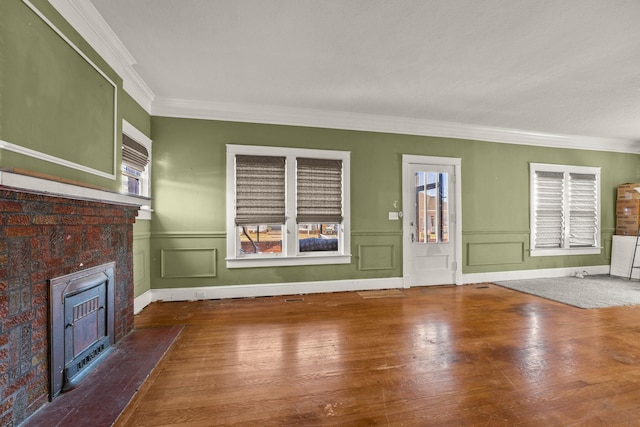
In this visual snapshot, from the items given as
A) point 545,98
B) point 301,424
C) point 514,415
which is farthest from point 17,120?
point 545,98

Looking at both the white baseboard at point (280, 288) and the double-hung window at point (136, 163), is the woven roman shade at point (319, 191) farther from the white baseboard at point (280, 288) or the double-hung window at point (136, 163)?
the double-hung window at point (136, 163)

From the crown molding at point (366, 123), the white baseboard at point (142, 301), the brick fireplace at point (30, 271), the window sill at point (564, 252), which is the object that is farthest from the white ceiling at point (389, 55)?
the white baseboard at point (142, 301)

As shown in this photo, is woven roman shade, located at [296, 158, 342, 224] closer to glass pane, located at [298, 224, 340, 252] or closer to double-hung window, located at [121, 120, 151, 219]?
glass pane, located at [298, 224, 340, 252]

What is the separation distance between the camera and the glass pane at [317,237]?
4.88 m

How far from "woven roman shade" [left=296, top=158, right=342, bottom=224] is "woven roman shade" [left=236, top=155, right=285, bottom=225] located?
287mm

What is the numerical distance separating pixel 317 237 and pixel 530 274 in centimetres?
428

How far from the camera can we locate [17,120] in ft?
6.20

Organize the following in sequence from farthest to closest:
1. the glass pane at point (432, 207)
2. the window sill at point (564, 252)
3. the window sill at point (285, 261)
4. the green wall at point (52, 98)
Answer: the window sill at point (564, 252) → the glass pane at point (432, 207) → the window sill at point (285, 261) → the green wall at point (52, 98)

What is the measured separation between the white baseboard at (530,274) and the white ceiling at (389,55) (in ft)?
9.30

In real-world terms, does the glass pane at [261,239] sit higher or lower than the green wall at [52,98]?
lower

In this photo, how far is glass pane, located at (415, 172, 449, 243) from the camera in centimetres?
535

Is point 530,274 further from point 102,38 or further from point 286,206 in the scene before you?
point 102,38

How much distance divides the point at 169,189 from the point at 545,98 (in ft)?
17.6

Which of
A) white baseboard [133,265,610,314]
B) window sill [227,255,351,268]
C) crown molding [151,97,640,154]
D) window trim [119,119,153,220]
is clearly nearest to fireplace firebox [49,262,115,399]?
white baseboard [133,265,610,314]
